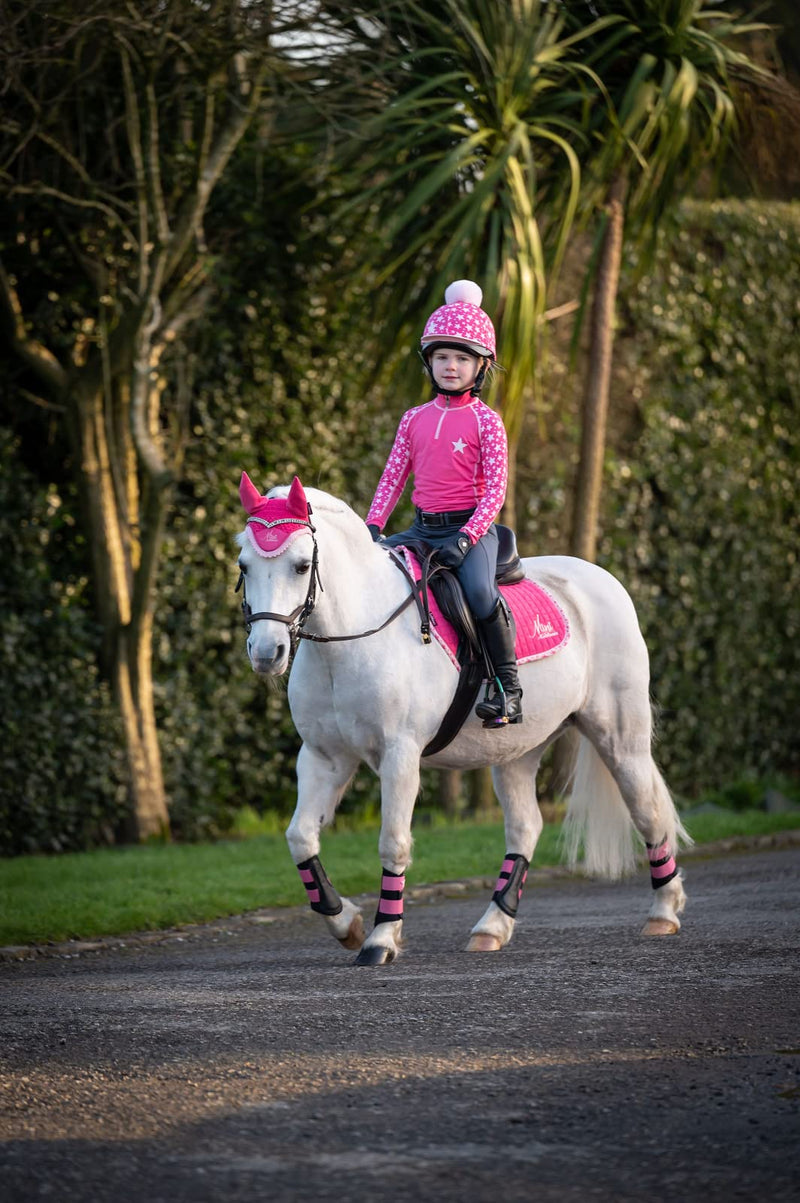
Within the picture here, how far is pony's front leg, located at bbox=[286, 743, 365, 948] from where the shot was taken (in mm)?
5879

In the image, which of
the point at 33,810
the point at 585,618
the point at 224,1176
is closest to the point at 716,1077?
the point at 224,1176

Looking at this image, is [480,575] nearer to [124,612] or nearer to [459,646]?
[459,646]

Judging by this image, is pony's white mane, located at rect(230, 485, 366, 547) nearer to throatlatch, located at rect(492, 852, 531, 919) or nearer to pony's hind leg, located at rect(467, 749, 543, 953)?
pony's hind leg, located at rect(467, 749, 543, 953)

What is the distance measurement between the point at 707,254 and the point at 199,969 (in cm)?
1034

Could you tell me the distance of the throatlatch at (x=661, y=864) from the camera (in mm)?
6703

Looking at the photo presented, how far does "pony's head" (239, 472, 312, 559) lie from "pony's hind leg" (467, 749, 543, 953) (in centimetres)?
175

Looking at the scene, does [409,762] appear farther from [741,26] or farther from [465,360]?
[741,26]

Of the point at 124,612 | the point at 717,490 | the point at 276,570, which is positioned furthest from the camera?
the point at 717,490

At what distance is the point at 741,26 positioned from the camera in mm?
11375

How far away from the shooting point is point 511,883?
21.0 ft

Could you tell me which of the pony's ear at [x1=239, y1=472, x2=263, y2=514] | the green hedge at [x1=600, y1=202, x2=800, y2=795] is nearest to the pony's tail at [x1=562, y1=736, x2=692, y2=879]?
the pony's ear at [x1=239, y1=472, x2=263, y2=514]

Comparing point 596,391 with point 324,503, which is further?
point 596,391

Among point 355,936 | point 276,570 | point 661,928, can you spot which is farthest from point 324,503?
point 661,928

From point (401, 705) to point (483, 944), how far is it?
109 centimetres
